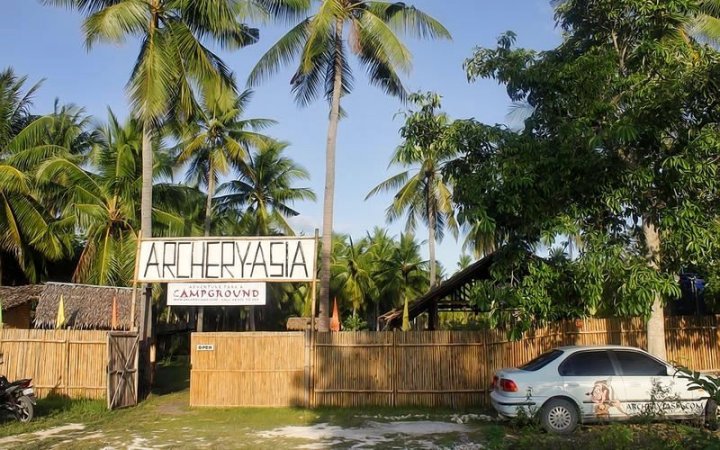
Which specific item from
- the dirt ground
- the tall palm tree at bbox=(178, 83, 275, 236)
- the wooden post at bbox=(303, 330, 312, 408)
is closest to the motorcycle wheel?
the dirt ground

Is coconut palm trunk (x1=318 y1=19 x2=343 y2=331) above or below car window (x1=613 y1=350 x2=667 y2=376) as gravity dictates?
above

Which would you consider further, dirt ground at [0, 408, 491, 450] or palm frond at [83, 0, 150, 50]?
palm frond at [83, 0, 150, 50]

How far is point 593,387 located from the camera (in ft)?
34.8

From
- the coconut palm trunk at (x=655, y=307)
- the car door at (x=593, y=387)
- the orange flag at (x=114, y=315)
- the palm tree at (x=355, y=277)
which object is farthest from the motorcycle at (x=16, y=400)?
the palm tree at (x=355, y=277)

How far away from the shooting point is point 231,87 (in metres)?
20.4

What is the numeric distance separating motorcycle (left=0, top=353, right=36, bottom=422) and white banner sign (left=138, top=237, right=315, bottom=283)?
365 cm

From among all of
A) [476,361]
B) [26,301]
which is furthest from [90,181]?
[476,361]

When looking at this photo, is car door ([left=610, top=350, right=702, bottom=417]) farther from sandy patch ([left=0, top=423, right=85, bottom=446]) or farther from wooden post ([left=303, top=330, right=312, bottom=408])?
sandy patch ([left=0, top=423, right=85, bottom=446])

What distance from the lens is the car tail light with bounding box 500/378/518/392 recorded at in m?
10.6

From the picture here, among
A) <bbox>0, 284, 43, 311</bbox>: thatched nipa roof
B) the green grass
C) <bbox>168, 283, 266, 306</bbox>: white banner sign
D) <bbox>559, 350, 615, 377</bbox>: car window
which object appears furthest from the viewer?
<bbox>0, 284, 43, 311</bbox>: thatched nipa roof

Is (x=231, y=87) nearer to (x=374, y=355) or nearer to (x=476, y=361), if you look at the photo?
(x=374, y=355)

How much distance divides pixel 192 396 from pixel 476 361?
22.0 ft

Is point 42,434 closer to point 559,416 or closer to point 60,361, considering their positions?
point 60,361

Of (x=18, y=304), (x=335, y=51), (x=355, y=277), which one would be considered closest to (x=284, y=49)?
(x=335, y=51)
